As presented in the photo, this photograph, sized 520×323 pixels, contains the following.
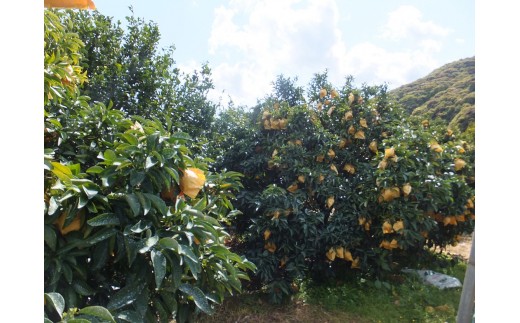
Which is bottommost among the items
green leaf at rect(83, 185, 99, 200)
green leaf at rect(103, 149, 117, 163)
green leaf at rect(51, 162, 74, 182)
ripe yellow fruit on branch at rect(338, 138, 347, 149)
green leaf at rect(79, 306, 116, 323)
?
green leaf at rect(79, 306, 116, 323)

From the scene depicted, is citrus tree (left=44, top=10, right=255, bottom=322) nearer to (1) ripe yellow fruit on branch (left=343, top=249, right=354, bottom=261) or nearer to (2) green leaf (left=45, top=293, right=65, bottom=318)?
(2) green leaf (left=45, top=293, right=65, bottom=318)

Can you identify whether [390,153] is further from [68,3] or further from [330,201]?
[68,3]

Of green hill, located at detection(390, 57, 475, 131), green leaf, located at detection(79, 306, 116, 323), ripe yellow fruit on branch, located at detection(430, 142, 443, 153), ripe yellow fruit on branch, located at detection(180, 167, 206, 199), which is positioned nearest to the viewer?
green leaf, located at detection(79, 306, 116, 323)

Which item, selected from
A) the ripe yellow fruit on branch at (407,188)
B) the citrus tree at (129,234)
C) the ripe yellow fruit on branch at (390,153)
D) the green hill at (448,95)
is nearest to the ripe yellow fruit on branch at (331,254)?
the ripe yellow fruit on branch at (407,188)

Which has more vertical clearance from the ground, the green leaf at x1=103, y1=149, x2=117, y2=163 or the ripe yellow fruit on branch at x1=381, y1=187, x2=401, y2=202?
the green leaf at x1=103, y1=149, x2=117, y2=163

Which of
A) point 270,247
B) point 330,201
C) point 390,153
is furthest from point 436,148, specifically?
point 270,247

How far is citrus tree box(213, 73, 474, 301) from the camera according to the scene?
8.12ft

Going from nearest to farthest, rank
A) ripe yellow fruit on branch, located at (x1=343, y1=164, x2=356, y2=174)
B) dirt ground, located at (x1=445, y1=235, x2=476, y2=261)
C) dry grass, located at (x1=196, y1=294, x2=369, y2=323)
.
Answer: dry grass, located at (x1=196, y1=294, x2=369, y2=323) < ripe yellow fruit on branch, located at (x1=343, y1=164, x2=356, y2=174) < dirt ground, located at (x1=445, y1=235, x2=476, y2=261)

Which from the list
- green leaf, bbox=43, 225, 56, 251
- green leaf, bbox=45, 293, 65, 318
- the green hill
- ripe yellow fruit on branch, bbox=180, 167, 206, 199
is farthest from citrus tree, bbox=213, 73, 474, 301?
the green hill

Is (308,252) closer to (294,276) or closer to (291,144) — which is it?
(294,276)

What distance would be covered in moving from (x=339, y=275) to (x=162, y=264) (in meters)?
2.11

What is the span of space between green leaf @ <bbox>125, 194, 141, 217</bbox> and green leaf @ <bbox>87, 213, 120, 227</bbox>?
0.05 metres

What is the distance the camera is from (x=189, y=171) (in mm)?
1244
